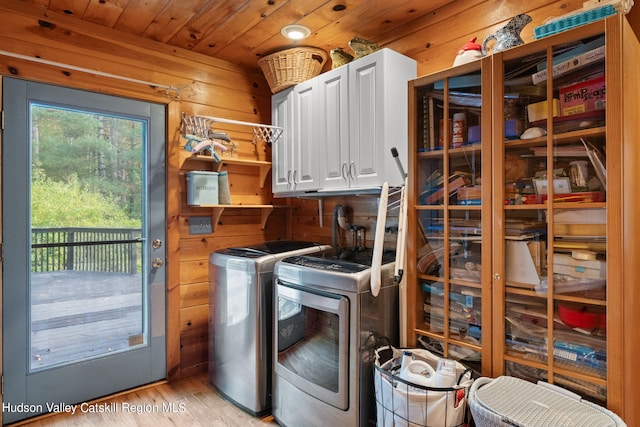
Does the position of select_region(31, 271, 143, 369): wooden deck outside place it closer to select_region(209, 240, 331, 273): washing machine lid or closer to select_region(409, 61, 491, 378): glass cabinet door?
select_region(209, 240, 331, 273): washing machine lid

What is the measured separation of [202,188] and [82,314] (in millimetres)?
1092

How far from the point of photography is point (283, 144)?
278cm

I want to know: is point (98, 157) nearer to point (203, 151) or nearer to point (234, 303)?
point (203, 151)

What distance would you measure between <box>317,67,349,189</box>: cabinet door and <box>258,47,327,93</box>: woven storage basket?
0.26 metres

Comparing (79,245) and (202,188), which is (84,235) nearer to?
(79,245)

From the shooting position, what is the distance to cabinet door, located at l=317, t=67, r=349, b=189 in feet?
7.48

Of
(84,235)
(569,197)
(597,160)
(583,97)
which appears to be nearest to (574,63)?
(583,97)

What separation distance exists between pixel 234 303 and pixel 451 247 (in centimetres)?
135

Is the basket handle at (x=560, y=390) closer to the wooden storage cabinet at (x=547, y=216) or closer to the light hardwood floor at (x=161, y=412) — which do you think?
the wooden storage cabinet at (x=547, y=216)

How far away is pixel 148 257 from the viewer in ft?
8.52

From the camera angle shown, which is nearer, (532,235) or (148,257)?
(532,235)

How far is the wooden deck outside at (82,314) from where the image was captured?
225 cm

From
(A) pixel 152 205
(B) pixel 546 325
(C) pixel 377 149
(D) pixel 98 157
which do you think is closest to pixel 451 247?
(B) pixel 546 325

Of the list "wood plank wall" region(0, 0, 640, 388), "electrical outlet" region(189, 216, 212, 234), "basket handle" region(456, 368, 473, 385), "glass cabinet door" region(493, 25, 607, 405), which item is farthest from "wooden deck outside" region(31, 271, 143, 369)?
"glass cabinet door" region(493, 25, 607, 405)
